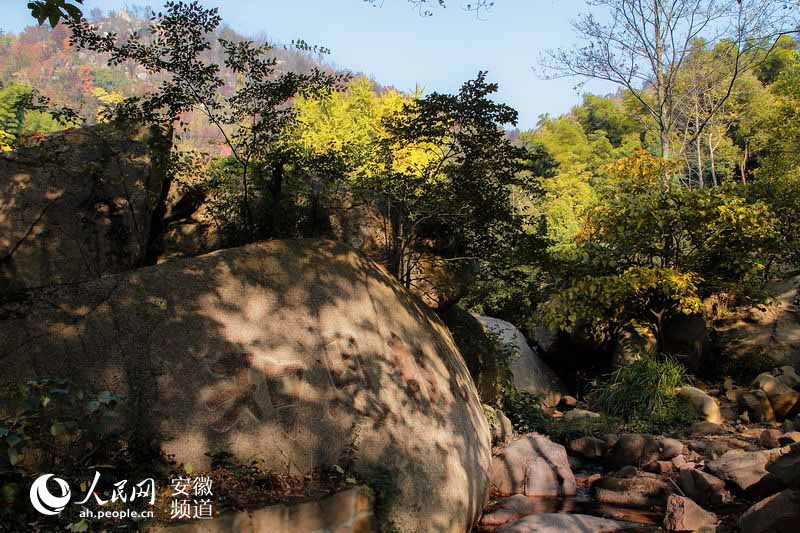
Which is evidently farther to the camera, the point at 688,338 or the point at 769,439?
the point at 688,338

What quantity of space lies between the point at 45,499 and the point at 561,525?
412 cm

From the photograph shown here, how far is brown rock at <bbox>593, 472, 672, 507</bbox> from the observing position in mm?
6449

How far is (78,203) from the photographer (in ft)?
21.3

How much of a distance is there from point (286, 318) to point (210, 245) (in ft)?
10.5

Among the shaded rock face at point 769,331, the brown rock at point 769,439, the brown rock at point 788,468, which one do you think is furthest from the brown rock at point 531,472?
the shaded rock face at point 769,331

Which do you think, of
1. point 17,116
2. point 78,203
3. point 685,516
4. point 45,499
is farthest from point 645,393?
point 17,116

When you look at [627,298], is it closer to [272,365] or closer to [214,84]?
[214,84]

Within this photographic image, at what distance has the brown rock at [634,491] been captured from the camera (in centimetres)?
645

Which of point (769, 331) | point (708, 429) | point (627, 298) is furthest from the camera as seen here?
point (769, 331)

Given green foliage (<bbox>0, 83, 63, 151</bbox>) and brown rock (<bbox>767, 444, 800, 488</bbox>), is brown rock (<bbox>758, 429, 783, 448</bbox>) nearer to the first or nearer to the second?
brown rock (<bbox>767, 444, 800, 488</bbox>)

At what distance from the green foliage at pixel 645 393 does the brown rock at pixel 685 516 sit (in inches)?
147

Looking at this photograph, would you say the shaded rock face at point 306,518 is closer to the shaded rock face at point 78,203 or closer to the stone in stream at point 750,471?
the shaded rock face at point 78,203

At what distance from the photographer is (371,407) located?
4.77 meters

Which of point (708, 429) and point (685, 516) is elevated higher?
point (708, 429)
